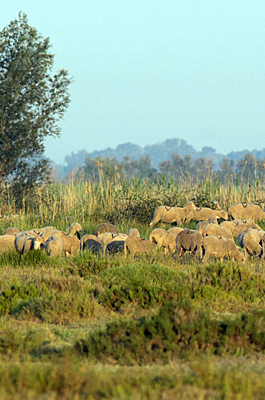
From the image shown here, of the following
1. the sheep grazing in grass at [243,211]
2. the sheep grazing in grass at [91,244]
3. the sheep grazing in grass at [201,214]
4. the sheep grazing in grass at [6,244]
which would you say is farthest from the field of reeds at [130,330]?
the sheep grazing in grass at [243,211]

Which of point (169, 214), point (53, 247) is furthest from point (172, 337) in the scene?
point (169, 214)

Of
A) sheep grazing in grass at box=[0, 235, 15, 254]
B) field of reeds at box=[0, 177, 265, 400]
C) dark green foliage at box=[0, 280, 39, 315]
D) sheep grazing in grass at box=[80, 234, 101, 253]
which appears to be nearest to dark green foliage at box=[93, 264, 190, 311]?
field of reeds at box=[0, 177, 265, 400]

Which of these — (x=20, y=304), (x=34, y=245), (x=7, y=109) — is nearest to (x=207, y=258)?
(x=34, y=245)

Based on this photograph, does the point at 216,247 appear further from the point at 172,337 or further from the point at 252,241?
the point at 172,337

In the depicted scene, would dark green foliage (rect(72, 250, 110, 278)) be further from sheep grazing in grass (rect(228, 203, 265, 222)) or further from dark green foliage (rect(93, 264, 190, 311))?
sheep grazing in grass (rect(228, 203, 265, 222))

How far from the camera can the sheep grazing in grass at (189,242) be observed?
9602 mm

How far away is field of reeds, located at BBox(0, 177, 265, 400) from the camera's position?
3.63 m

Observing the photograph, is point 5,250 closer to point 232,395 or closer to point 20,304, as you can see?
point 20,304

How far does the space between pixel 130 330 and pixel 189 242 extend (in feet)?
15.7

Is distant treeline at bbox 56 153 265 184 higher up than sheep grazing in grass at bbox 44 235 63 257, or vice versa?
distant treeline at bbox 56 153 265 184

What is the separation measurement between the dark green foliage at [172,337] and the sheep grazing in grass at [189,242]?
4.21 m

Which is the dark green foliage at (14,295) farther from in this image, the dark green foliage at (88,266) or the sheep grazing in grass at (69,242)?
the sheep grazing in grass at (69,242)

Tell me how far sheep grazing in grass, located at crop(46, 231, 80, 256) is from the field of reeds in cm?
101

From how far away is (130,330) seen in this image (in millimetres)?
5066
